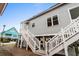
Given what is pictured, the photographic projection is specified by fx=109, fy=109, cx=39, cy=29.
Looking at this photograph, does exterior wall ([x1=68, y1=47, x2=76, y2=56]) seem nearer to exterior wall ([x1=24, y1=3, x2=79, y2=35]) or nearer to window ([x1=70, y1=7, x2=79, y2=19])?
exterior wall ([x1=24, y1=3, x2=79, y2=35])

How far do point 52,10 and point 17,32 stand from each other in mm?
883

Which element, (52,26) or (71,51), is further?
(52,26)

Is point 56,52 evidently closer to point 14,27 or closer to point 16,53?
point 16,53

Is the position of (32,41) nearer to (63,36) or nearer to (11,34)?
(11,34)

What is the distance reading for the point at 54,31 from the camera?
2.25 meters

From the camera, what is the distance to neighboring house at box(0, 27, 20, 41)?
7.04 ft

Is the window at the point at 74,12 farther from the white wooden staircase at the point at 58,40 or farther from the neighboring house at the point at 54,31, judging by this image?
the white wooden staircase at the point at 58,40

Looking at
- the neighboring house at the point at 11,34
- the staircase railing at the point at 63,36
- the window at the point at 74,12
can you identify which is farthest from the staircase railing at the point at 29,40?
the window at the point at 74,12

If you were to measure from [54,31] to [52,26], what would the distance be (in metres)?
0.16

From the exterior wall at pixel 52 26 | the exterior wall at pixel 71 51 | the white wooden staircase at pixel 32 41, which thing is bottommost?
the exterior wall at pixel 71 51

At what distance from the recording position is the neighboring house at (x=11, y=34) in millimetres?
2145

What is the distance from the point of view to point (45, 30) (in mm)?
2311

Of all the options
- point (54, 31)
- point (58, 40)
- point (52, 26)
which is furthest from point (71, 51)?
point (52, 26)

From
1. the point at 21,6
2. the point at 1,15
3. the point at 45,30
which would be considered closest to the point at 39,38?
the point at 45,30
